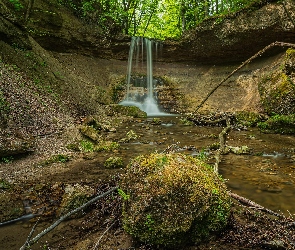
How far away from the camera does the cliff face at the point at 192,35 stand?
15516 millimetres

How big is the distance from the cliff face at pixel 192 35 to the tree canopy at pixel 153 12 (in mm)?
694

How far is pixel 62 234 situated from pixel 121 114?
1124cm

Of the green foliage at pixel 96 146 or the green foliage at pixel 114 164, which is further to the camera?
the green foliage at pixel 96 146

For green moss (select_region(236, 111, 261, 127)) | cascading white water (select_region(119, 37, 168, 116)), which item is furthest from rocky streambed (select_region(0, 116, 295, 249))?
cascading white water (select_region(119, 37, 168, 116))

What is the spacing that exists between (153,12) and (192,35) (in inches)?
283

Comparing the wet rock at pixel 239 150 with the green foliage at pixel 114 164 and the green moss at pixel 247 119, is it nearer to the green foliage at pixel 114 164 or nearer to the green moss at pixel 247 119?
the green foliage at pixel 114 164

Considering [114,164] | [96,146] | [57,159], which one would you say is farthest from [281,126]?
[57,159]

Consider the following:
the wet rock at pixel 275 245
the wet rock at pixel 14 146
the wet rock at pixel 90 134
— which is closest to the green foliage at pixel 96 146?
the wet rock at pixel 90 134

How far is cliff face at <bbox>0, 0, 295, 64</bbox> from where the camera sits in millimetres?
15516

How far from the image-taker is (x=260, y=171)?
5.29 meters

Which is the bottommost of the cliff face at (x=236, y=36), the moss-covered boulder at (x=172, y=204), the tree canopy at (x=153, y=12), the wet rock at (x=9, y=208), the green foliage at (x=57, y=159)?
the green foliage at (x=57, y=159)

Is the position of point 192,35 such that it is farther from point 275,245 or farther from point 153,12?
point 275,245

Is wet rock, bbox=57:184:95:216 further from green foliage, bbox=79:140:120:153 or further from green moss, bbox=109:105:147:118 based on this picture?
A: green moss, bbox=109:105:147:118

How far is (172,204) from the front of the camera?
237 centimetres
